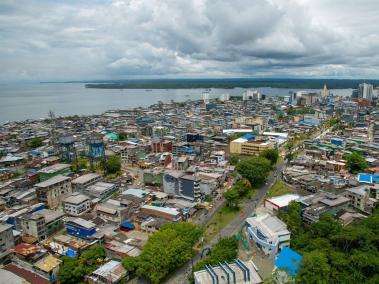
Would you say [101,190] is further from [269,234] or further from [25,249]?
[269,234]

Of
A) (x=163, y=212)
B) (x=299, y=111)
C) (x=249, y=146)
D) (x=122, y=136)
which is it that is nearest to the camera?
(x=163, y=212)

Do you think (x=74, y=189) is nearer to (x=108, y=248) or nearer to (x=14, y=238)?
(x=14, y=238)

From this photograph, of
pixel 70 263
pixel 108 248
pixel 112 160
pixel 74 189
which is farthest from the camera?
pixel 112 160

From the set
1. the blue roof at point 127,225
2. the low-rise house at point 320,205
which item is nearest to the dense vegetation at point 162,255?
the blue roof at point 127,225

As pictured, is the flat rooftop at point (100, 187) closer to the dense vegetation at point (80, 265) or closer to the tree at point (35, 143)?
the dense vegetation at point (80, 265)

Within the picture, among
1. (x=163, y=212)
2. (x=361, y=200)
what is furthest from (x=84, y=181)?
(x=361, y=200)

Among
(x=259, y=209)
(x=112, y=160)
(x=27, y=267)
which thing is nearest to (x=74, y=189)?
(x=112, y=160)
